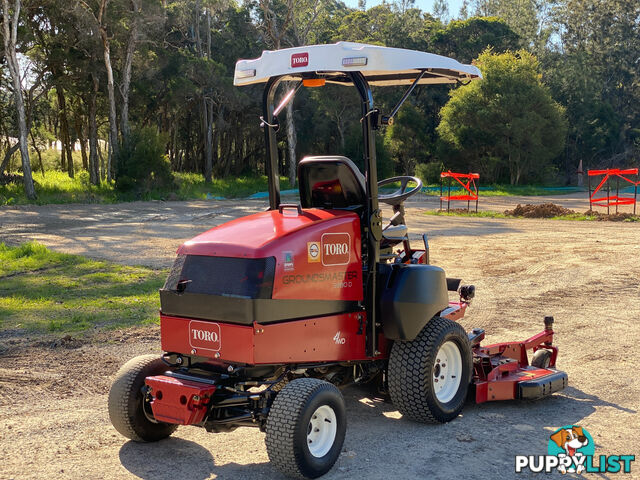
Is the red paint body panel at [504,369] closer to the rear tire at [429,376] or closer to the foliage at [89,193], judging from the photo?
the rear tire at [429,376]

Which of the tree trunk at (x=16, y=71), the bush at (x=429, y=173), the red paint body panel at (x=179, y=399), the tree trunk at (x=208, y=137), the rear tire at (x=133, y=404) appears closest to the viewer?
the red paint body panel at (x=179, y=399)

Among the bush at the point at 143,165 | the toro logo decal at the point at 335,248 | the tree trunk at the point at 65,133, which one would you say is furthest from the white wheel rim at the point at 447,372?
the tree trunk at the point at 65,133

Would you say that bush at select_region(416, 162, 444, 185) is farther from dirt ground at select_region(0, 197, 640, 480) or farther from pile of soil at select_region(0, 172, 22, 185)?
dirt ground at select_region(0, 197, 640, 480)

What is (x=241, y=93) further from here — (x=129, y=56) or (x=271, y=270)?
(x=271, y=270)

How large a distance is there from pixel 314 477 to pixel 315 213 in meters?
1.79

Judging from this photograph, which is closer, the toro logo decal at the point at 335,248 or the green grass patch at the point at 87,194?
the toro logo decal at the point at 335,248

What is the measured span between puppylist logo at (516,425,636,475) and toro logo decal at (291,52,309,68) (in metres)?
3.04

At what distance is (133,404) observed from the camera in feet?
15.8

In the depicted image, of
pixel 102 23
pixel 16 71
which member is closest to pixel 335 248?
pixel 16 71

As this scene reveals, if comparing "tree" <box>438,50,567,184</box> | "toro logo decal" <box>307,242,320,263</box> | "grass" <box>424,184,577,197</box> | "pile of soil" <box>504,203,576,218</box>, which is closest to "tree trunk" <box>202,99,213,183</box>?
"grass" <box>424,184,577,197</box>

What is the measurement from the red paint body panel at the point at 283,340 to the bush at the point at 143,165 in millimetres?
28026

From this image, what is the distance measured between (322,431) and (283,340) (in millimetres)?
625

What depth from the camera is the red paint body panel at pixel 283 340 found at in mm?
4425

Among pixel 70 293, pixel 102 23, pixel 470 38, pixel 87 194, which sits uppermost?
pixel 470 38
